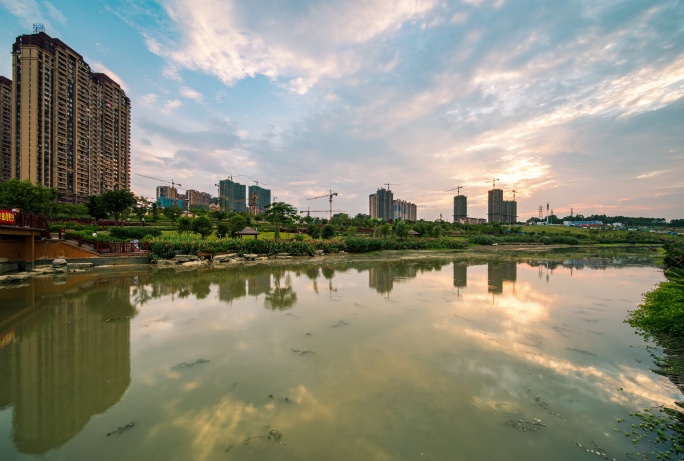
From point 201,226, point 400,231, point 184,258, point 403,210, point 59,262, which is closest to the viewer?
point 59,262

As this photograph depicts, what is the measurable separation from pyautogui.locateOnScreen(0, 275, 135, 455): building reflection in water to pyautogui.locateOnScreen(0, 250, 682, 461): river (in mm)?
30

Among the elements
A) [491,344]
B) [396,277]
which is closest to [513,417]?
[491,344]

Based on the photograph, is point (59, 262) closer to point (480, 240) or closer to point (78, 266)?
point (78, 266)

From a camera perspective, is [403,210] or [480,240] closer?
[480,240]

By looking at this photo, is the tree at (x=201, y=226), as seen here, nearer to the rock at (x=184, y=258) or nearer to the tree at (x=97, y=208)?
the rock at (x=184, y=258)

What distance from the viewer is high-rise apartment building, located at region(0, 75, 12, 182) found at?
53.1 meters

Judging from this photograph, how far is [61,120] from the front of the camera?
5250 centimetres

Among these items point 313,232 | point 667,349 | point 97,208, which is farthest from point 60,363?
point 97,208

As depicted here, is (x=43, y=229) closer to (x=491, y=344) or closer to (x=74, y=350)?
(x=74, y=350)

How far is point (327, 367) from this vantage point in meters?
5.72

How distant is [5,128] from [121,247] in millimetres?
62543

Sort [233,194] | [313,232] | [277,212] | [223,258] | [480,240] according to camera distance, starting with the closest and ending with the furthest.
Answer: [223,258], [277,212], [313,232], [480,240], [233,194]

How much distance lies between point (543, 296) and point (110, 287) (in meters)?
19.9

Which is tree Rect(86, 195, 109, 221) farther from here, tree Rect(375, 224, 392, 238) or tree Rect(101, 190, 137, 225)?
tree Rect(375, 224, 392, 238)
